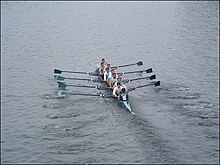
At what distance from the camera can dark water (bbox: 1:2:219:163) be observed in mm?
22844

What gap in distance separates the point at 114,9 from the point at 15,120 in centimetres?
6977

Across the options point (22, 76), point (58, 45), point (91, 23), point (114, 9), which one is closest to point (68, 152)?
point (22, 76)

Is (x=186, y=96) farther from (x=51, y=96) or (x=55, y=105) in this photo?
(x=51, y=96)

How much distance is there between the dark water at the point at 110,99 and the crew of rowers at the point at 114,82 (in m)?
1.16

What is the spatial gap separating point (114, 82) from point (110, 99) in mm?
2106

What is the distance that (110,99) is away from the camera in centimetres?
3097

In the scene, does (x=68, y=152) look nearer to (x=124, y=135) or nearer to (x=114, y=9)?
(x=124, y=135)

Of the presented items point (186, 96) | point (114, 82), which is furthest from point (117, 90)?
point (186, 96)

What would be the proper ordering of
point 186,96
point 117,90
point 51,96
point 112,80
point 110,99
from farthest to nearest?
point 112,80 < point 51,96 < point 186,96 < point 110,99 < point 117,90

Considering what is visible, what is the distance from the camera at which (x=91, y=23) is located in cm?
7350

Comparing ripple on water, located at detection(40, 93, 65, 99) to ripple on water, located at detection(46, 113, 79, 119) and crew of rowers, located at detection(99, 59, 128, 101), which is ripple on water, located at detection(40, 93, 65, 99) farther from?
crew of rowers, located at detection(99, 59, 128, 101)

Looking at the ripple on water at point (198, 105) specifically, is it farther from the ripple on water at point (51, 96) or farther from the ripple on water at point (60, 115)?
the ripple on water at point (51, 96)

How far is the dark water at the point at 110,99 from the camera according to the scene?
22844mm

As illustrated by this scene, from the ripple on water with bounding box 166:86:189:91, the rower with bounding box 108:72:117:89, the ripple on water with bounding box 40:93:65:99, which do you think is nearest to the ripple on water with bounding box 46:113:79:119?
the ripple on water with bounding box 40:93:65:99
